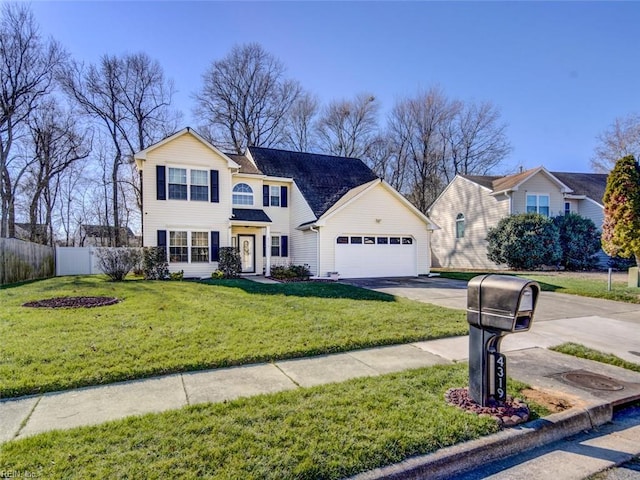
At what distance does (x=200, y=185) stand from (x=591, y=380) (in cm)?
1525

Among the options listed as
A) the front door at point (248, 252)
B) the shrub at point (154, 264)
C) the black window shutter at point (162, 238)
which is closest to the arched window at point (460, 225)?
the front door at point (248, 252)

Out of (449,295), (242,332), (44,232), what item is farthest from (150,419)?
(44,232)

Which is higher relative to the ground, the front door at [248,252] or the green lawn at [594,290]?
the front door at [248,252]

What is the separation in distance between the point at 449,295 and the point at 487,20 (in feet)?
29.0

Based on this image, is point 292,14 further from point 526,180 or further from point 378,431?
point 526,180

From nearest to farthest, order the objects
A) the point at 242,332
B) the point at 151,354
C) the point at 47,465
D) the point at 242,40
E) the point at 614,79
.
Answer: the point at 47,465, the point at 151,354, the point at 242,332, the point at 614,79, the point at 242,40

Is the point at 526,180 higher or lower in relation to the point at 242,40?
lower

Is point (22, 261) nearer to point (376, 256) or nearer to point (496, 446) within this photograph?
point (376, 256)

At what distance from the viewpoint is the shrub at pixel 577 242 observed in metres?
19.3

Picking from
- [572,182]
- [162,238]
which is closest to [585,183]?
[572,182]

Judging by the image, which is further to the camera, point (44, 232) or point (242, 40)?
point (242, 40)

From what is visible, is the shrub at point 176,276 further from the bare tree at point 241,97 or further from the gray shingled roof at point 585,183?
the gray shingled roof at point 585,183

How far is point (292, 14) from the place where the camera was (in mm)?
11047

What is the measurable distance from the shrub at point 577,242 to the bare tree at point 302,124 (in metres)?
20.5
